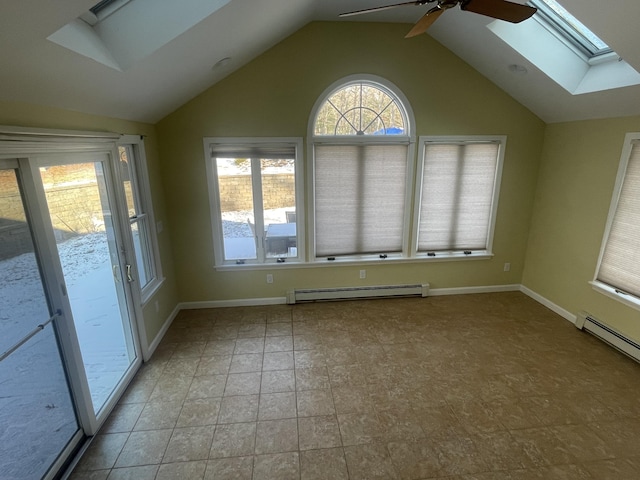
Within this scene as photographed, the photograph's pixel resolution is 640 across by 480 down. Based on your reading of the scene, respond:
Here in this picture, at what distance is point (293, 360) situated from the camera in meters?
3.06

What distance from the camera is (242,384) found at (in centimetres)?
275

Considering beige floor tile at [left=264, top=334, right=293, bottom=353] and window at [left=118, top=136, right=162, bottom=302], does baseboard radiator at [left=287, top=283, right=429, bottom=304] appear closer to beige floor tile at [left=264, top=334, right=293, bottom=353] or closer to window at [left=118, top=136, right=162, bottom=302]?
beige floor tile at [left=264, top=334, right=293, bottom=353]

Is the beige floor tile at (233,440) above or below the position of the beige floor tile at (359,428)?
below

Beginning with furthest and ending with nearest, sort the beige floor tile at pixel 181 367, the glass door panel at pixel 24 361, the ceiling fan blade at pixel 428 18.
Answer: the beige floor tile at pixel 181 367
the ceiling fan blade at pixel 428 18
the glass door panel at pixel 24 361

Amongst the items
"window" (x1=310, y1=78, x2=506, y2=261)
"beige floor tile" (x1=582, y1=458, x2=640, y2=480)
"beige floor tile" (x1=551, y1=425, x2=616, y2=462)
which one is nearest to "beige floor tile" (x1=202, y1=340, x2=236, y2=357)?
"window" (x1=310, y1=78, x2=506, y2=261)

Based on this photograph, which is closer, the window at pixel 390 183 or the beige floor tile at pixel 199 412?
the beige floor tile at pixel 199 412

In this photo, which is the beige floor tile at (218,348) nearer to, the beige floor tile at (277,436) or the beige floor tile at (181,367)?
the beige floor tile at (181,367)

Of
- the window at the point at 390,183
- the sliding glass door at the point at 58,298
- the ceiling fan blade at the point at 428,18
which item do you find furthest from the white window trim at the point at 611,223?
the sliding glass door at the point at 58,298

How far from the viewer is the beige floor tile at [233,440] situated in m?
2.13

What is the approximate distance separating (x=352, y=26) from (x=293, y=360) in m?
3.54

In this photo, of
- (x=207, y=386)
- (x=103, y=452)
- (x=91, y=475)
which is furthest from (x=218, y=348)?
(x=91, y=475)

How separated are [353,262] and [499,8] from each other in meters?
2.88

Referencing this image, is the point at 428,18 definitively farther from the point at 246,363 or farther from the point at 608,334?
the point at 608,334

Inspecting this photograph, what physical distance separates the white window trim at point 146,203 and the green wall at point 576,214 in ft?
15.2
